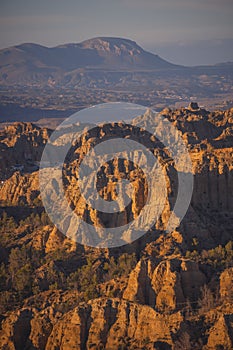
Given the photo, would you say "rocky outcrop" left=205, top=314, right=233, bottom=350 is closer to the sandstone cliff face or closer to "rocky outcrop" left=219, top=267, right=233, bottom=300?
"rocky outcrop" left=219, top=267, right=233, bottom=300

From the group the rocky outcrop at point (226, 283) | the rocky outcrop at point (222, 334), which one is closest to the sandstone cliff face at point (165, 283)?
the rocky outcrop at point (226, 283)

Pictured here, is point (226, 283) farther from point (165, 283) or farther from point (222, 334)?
point (222, 334)

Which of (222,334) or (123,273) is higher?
(222,334)

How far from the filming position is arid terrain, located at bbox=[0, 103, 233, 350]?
87.0 feet

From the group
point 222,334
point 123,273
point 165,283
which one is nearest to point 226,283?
point 165,283

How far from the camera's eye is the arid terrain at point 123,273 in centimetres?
2652

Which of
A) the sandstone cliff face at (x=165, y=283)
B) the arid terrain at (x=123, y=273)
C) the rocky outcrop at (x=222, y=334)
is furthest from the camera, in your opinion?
the sandstone cliff face at (x=165, y=283)

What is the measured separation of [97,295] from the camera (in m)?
32.8

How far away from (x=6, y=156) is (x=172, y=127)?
15985 millimetres

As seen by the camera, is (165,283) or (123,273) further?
(123,273)

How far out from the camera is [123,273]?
36531 mm

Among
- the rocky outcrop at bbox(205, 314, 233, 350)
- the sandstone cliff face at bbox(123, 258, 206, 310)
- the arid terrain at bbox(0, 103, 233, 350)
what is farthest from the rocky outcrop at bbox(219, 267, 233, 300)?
the rocky outcrop at bbox(205, 314, 233, 350)

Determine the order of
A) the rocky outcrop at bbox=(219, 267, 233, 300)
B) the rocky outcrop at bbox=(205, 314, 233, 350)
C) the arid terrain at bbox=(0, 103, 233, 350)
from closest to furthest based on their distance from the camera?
the rocky outcrop at bbox=(205, 314, 233, 350), the arid terrain at bbox=(0, 103, 233, 350), the rocky outcrop at bbox=(219, 267, 233, 300)

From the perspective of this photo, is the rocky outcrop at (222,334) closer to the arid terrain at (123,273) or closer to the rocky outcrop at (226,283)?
the arid terrain at (123,273)
